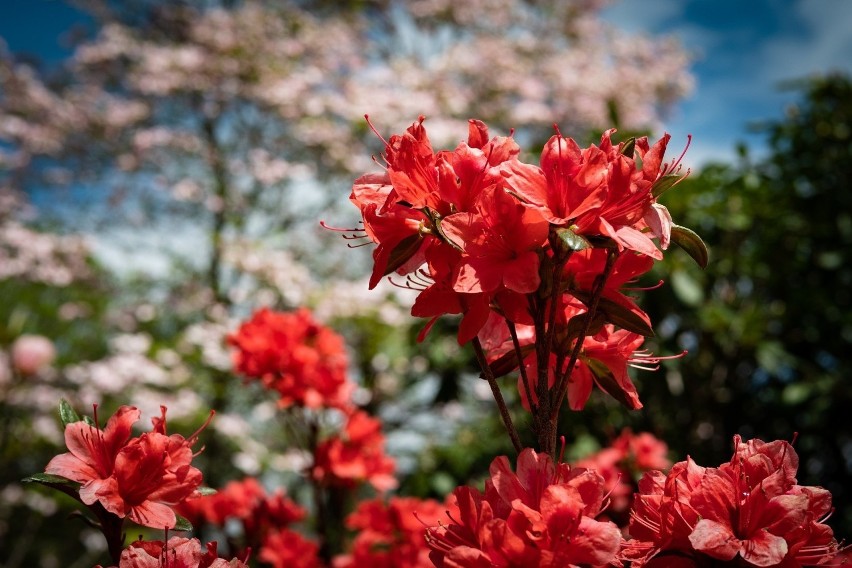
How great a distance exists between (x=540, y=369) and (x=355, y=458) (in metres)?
1.03

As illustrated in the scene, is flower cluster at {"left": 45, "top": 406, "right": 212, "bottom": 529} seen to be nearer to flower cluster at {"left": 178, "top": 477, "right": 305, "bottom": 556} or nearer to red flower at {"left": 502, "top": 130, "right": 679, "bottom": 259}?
red flower at {"left": 502, "top": 130, "right": 679, "bottom": 259}

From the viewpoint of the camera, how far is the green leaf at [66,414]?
2.05 ft

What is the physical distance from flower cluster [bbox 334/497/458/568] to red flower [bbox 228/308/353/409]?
0.80ft

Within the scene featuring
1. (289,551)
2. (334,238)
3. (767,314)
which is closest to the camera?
(289,551)

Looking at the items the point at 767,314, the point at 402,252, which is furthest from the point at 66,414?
the point at 767,314

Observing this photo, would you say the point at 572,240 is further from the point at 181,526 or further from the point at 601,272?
the point at 181,526

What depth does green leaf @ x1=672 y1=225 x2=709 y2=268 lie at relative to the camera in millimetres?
579

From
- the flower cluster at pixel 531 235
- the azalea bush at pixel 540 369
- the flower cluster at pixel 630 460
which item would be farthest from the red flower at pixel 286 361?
the flower cluster at pixel 531 235

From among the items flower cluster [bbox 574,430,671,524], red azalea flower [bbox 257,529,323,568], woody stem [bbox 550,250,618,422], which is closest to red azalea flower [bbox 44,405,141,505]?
woody stem [bbox 550,250,618,422]

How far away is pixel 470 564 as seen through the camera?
1.60 ft

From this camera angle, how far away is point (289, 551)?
50.8 inches

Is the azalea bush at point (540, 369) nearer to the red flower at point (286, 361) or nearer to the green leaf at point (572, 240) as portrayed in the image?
the green leaf at point (572, 240)

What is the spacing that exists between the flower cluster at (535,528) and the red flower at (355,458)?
3.27 ft

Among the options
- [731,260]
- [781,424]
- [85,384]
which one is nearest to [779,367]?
[781,424]
